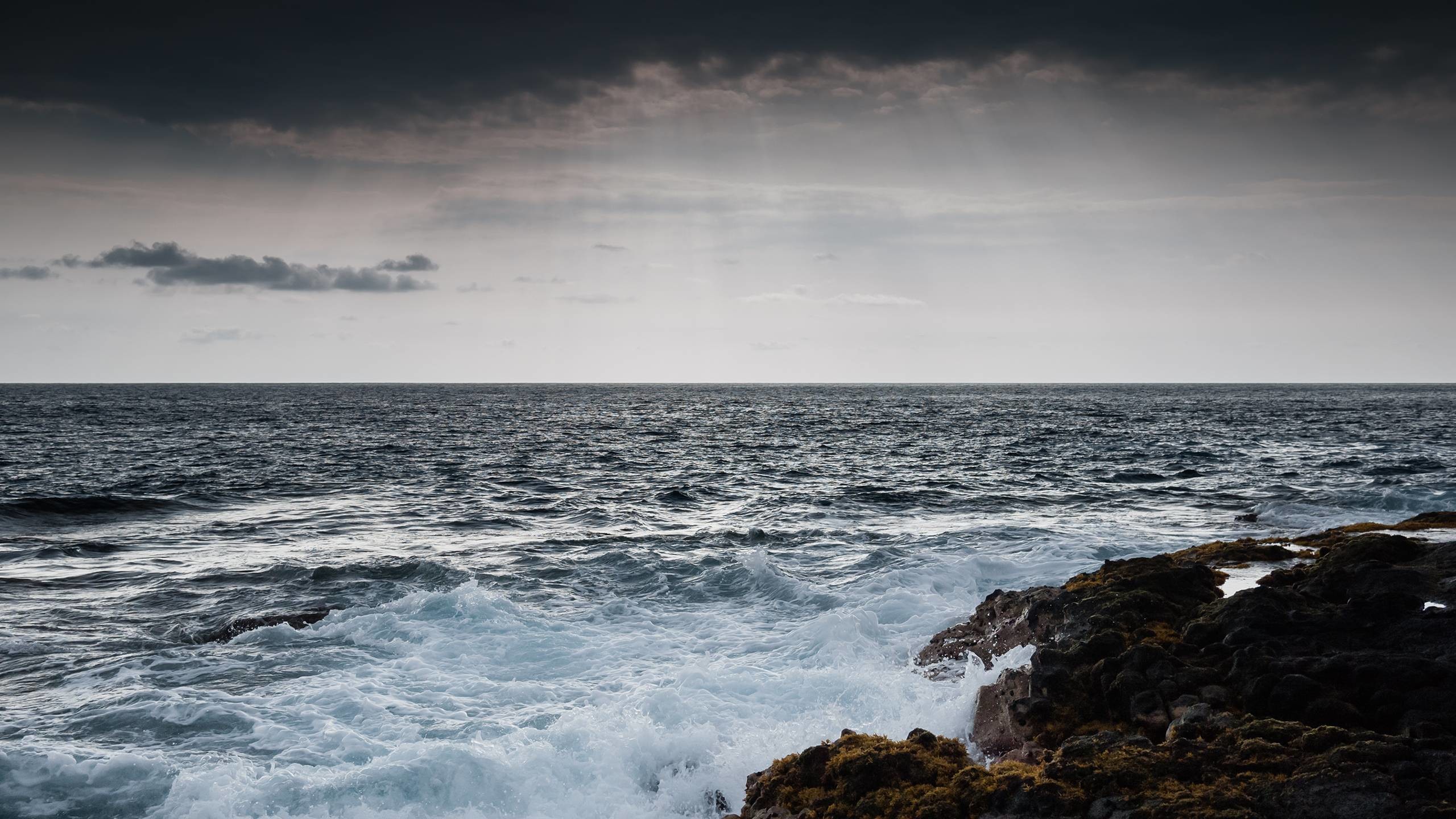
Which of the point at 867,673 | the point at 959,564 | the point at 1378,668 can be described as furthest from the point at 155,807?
the point at 959,564

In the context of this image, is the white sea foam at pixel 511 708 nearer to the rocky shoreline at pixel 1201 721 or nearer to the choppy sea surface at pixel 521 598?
the choppy sea surface at pixel 521 598

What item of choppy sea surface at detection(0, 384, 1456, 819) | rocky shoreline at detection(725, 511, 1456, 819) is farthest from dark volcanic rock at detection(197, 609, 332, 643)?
rocky shoreline at detection(725, 511, 1456, 819)

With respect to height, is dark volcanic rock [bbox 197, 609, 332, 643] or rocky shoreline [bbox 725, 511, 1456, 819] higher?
rocky shoreline [bbox 725, 511, 1456, 819]

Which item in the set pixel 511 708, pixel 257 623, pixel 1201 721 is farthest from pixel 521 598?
pixel 1201 721

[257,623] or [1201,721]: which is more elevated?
[1201,721]

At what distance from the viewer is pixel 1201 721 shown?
6547 millimetres

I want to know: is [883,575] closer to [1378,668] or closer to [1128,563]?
[1128,563]

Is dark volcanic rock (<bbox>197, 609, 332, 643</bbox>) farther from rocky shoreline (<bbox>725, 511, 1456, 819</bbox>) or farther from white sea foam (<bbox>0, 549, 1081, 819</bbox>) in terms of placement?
rocky shoreline (<bbox>725, 511, 1456, 819</bbox>)

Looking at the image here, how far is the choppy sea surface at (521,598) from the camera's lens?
8.67 meters

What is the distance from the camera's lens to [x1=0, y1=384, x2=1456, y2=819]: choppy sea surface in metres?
8.67

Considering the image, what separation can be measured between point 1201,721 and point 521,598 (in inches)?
486

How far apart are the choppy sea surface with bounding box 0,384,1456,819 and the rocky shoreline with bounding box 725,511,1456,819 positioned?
5.08 feet

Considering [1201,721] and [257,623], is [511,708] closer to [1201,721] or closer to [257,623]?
[257,623]

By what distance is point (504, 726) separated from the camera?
998 centimetres
